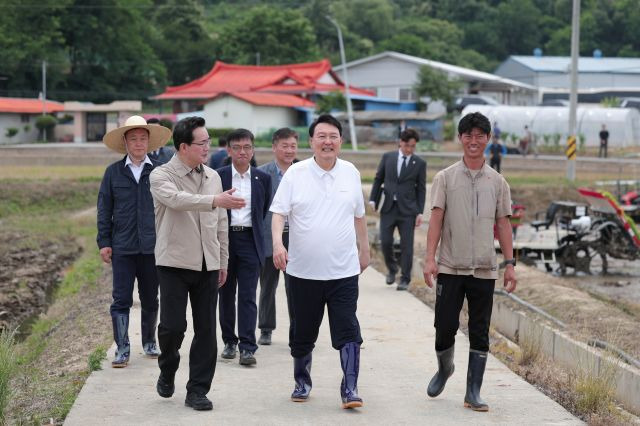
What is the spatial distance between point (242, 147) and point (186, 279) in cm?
200

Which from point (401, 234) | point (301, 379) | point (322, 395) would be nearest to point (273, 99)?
point (401, 234)

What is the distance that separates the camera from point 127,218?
8.68 meters

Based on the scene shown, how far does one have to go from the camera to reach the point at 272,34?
260 feet

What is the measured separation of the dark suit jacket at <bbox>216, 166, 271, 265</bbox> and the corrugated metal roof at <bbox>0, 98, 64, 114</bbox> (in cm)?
5251

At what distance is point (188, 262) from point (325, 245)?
0.91 meters

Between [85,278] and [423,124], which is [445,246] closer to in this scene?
[85,278]

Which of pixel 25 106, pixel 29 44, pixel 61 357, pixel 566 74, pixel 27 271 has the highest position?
pixel 566 74

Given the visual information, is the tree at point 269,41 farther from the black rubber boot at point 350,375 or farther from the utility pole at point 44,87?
the black rubber boot at point 350,375

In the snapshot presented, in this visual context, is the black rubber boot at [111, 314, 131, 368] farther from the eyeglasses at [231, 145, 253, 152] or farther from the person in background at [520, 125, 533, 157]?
the person in background at [520, 125, 533, 157]

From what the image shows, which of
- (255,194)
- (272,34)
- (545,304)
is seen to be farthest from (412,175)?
(272,34)

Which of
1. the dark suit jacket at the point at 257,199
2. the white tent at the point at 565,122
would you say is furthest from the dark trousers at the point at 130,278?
the white tent at the point at 565,122

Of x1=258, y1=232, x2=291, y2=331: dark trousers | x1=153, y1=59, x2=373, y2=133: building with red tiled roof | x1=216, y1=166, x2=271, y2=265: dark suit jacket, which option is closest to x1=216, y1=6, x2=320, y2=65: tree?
x1=153, y1=59, x2=373, y2=133: building with red tiled roof

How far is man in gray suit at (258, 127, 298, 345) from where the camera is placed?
9.72m

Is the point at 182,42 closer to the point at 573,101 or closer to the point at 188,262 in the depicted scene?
the point at 573,101
